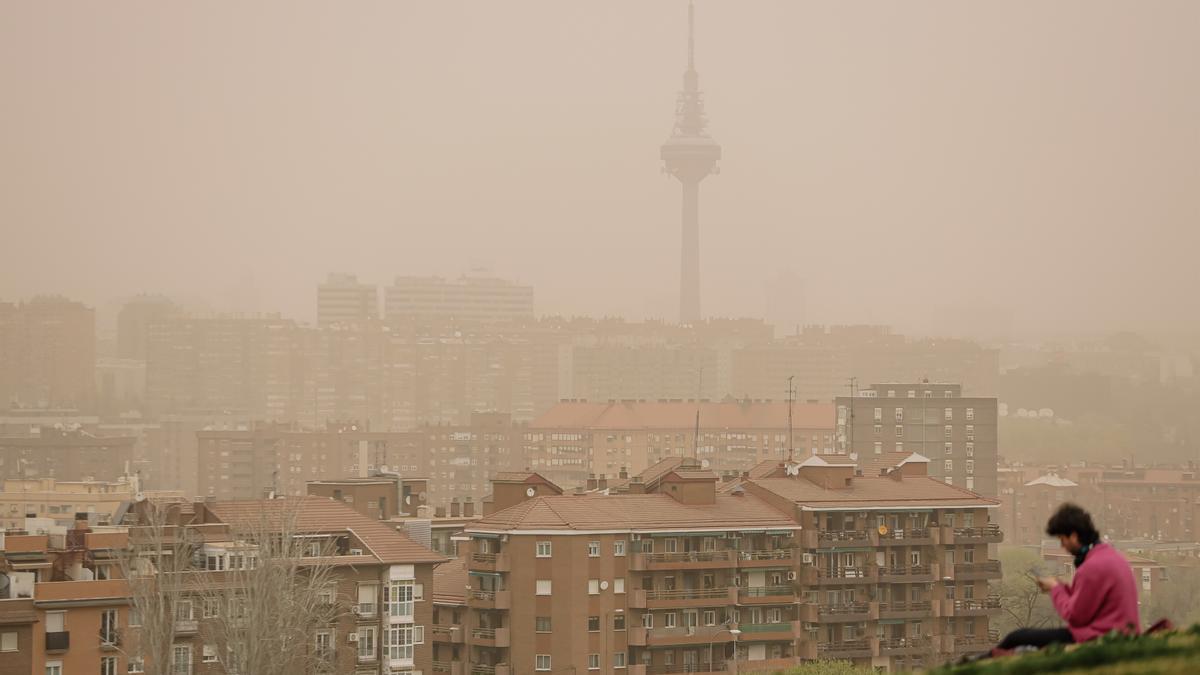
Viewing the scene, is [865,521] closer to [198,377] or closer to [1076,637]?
[1076,637]

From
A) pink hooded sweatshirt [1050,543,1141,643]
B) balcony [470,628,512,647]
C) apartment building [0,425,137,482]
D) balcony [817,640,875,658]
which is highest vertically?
apartment building [0,425,137,482]

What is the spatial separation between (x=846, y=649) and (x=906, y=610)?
1.53m

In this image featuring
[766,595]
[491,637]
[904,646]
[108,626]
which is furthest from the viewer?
[904,646]

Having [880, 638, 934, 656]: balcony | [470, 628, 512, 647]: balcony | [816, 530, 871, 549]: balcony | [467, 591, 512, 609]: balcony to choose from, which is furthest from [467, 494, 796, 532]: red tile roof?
[880, 638, 934, 656]: balcony

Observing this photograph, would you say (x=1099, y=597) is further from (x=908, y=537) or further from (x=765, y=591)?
(x=908, y=537)

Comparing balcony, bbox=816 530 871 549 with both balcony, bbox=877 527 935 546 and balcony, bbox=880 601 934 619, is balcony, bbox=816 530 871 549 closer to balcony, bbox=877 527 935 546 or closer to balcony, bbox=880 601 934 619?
balcony, bbox=877 527 935 546

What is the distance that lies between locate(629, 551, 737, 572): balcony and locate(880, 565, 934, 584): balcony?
11.2 ft

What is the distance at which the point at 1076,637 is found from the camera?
783 cm

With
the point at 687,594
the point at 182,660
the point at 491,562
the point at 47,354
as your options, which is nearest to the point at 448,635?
the point at 491,562

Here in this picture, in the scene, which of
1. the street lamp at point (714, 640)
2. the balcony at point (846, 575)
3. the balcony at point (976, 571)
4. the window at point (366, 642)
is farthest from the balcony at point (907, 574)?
the window at point (366, 642)

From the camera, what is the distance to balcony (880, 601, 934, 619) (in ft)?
Answer: 117

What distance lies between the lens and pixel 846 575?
35656 mm

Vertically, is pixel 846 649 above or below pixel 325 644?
below

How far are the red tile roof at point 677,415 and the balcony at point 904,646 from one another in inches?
2718
